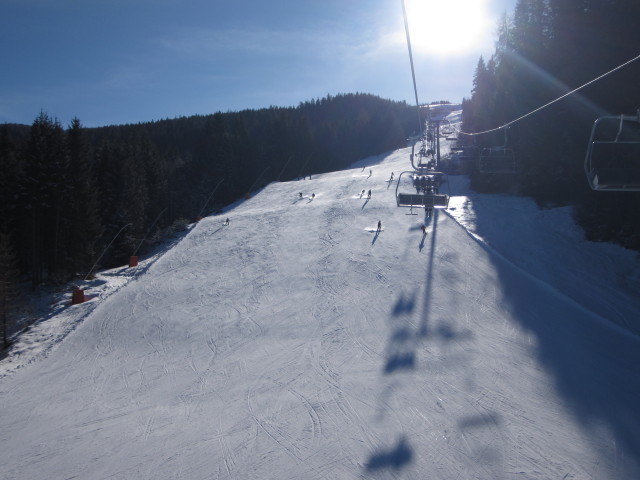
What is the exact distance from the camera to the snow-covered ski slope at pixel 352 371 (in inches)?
362

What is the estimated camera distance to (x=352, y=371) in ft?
41.7

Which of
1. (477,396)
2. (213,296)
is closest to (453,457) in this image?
(477,396)

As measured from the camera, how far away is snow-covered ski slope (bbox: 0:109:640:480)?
30.2ft

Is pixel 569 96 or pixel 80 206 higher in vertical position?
pixel 569 96

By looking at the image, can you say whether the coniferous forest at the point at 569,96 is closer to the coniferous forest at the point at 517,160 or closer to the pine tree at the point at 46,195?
the coniferous forest at the point at 517,160

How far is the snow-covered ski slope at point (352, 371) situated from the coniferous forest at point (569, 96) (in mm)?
2232

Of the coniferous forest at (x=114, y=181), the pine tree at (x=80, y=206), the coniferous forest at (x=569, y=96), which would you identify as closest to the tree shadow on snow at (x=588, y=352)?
the coniferous forest at (x=569, y=96)

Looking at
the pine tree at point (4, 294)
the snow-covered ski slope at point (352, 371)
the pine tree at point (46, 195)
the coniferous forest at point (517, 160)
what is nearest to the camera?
the snow-covered ski slope at point (352, 371)

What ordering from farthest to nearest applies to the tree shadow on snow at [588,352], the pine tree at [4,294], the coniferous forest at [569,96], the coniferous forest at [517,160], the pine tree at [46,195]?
1. the pine tree at [46,195]
2. the coniferous forest at [517,160]
3. the coniferous forest at [569,96]
4. the pine tree at [4,294]
5. the tree shadow on snow at [588,352]

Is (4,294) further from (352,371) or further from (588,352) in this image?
(588,352)

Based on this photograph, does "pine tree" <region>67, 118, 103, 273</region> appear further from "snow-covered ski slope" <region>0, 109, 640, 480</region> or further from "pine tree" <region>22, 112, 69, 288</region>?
"snow-covered ski slope" <region>0, 109, 640, 480</region>

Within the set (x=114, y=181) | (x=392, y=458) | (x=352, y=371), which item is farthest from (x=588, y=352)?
(x=114, y=181)

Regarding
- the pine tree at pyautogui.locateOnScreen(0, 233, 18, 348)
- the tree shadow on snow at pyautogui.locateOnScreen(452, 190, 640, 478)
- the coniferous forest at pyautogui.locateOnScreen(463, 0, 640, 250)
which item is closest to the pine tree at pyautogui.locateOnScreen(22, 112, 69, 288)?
the pine tree at pyautogui.locateOnScreen(0, 233, 18, 348)

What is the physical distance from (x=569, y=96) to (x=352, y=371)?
21.5 m
